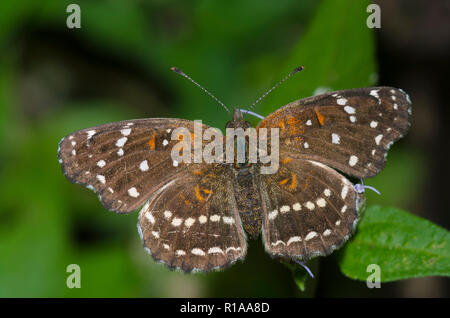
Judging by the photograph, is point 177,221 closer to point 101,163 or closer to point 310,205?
point 101,163

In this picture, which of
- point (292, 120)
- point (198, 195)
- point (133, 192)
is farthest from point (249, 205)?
point (133, 192)

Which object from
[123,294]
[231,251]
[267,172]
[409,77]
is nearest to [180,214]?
[231,251]

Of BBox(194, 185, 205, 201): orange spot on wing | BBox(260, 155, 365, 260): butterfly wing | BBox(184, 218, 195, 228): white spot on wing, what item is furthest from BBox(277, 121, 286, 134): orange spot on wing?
BBox(184, 218, 195, 228): white spot on wing

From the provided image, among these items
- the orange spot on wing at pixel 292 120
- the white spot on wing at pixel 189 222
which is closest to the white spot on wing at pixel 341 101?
the orange spot on wing at pixel 292 120

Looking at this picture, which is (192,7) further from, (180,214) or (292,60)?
(180,214)

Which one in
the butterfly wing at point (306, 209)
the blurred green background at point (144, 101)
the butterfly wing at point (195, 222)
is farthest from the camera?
the blurred green background at point (144, 101)

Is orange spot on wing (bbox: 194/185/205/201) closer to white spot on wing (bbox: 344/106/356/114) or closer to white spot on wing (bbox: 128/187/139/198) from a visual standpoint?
white spot on wing (bbox: 128/187/139/198)

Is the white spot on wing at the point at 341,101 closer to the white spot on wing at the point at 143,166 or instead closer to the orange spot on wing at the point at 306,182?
the orange spot on wing at the point at 306,182
